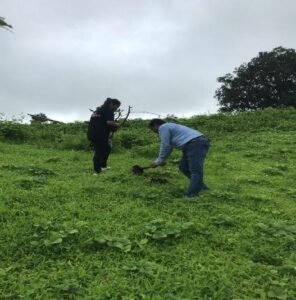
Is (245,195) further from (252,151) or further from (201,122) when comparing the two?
(201,122)

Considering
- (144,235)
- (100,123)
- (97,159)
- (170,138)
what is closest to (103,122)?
(100,123)

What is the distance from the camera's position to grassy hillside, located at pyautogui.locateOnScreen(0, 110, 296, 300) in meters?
5.39

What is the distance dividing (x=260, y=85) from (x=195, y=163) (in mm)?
32584

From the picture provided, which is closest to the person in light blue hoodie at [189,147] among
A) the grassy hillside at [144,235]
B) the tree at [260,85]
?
the grassy hillside at [144,235]

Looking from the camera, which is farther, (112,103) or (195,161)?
(112,103)

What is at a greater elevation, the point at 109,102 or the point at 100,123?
the point at 109,102

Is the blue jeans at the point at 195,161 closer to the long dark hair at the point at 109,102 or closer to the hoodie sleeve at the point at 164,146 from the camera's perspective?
A: the hoodie sleeve at the point at 164,146

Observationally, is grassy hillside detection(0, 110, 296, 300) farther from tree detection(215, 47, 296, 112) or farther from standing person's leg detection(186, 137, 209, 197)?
tree detection(215, 47, 296, 112)

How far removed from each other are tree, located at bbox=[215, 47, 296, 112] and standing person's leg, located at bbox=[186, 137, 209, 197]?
31.0 meters

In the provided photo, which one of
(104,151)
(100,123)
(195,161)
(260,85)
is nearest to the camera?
(195,161)

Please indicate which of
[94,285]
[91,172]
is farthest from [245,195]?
[94,285]

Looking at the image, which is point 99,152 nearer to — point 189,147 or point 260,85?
point 189,147

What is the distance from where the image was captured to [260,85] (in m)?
40.2

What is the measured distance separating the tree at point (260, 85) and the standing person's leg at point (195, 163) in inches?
1221
